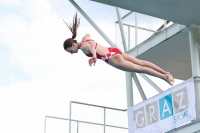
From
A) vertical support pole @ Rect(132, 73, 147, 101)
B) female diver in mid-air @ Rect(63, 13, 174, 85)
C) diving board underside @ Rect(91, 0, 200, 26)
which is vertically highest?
diving board underside @ Rect(91, 0, 200, 26)

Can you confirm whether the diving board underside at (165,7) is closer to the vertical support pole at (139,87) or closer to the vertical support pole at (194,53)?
the vertical support pole at (194,53)

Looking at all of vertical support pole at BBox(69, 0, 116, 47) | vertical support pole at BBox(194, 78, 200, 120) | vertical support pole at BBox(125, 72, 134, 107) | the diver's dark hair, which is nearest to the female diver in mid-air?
the diver's dark hair

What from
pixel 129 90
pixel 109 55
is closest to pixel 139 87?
pixel 129 90

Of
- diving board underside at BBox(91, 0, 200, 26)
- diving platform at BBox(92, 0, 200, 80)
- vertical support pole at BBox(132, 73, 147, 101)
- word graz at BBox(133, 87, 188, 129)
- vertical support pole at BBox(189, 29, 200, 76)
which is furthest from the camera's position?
vertical support pole at BBox(132, 73, 147, 101)

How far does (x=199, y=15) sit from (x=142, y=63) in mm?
5094

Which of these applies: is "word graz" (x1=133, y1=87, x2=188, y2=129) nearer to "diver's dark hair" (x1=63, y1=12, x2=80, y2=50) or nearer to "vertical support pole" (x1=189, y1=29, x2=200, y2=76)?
"vertical support pole" (x1=189, y1=29, x2=200, y2=76)

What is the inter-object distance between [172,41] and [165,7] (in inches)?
163

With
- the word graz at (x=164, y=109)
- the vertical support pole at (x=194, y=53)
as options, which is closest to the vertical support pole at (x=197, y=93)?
the word graz at (x=164, y=109)

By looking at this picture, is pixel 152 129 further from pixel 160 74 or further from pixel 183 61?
pixel 160 74

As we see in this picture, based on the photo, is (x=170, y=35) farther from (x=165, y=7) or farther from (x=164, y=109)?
(x=165, y=7)

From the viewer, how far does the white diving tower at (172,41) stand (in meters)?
16.7

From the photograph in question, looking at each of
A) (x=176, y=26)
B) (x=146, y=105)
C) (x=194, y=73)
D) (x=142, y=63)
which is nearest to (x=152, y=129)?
(x=146, y=105)

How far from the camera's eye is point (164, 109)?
1898 centimetres

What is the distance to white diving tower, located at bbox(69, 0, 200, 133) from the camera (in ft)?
54.9
